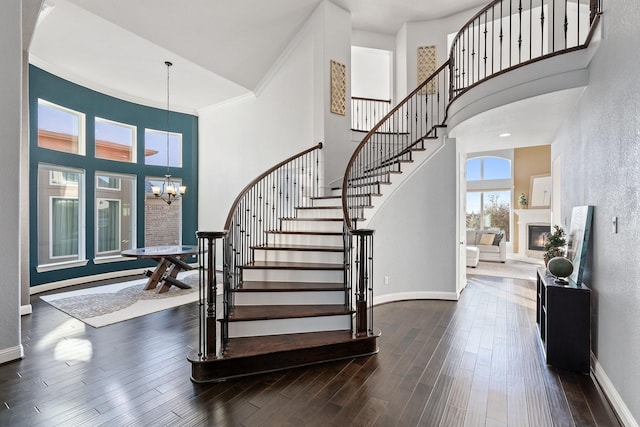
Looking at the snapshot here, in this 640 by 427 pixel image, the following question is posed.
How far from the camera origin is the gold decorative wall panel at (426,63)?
6.91 metres

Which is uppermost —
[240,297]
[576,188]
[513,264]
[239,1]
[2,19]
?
[239,1]

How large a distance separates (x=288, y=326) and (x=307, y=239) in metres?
1.54

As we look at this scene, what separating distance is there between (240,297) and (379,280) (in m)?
2.22

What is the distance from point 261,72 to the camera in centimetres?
669

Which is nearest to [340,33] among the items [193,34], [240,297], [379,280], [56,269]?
[193,34]

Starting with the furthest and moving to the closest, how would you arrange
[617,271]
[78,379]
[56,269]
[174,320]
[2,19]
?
[56,269]
[174,320]
[2,19]
[78,379]
[617,271]

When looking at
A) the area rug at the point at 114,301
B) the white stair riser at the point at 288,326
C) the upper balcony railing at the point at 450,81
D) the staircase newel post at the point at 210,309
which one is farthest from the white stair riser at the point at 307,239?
the staircase newel post at the point at 210,309

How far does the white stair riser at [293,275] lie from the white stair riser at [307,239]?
0.59 meters

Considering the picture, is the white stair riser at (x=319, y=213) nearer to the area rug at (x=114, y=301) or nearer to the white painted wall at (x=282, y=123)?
the white painted wall at (x=282, y=123)

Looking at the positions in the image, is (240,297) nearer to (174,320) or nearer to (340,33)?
(174,320)

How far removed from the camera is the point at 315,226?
4.70 m

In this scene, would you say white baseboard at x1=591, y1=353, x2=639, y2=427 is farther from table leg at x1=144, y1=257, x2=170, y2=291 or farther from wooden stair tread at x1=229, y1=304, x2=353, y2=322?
table leg at x1=144, y1=257, x2=170, y2=291

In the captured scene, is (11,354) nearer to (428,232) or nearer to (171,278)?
(171,278)

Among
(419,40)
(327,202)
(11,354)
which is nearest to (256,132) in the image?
(327,202)
